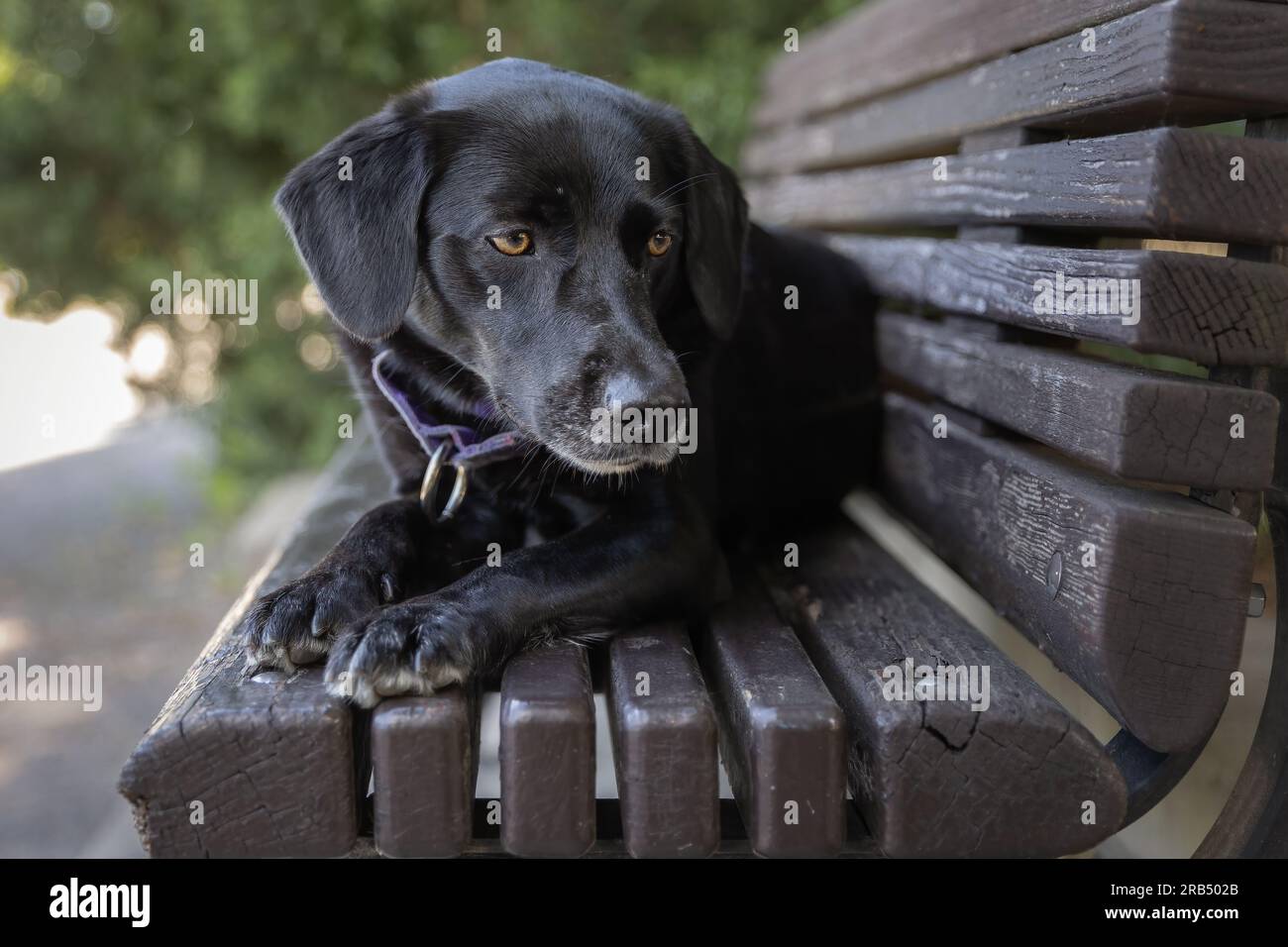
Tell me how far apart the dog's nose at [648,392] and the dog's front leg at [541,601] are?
0.25 metres

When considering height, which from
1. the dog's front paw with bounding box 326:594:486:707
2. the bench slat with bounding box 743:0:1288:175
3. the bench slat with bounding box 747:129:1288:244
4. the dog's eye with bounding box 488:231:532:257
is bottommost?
the dog's front paw with bounding box 326:594:486:707

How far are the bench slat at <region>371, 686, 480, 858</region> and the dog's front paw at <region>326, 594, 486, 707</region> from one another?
4 centimetres

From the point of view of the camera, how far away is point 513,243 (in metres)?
1.93

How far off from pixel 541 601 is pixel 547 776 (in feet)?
1.12

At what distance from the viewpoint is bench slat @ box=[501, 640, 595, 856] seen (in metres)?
1.37

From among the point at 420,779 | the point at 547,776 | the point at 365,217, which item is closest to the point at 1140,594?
the point at 547,776

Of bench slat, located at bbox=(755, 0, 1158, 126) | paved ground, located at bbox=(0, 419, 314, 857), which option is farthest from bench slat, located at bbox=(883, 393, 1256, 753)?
paved ground, located at bbox=(0, 419, 314, 857)

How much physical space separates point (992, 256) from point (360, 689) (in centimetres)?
127

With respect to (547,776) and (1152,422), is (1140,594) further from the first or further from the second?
(547,776)

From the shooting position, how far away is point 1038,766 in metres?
1.40

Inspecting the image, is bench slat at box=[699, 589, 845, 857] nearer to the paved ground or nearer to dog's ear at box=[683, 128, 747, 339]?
dog's ear at box=[683, 128, 747, 339]

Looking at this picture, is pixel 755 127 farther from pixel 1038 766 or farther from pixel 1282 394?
pixel 1038 766
